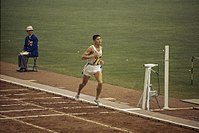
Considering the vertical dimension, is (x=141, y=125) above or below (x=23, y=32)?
below

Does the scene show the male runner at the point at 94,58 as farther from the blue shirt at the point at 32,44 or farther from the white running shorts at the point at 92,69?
the blue shirt at the point at 32,44

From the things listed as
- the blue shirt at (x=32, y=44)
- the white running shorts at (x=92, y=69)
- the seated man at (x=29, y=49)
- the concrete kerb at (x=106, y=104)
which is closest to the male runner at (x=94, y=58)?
the white running shorts at (x=92, y=69)

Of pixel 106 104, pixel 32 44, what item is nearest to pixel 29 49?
pixel 32 44

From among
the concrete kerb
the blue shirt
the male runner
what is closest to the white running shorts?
the male runner

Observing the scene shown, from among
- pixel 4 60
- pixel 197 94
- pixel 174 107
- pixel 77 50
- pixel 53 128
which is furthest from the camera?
pixel 77 50

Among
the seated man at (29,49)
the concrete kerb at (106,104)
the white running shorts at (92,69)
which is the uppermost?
the seated man at (29,49)

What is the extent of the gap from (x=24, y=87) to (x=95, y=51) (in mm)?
4582

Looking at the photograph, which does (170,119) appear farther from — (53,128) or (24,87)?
(24,87)

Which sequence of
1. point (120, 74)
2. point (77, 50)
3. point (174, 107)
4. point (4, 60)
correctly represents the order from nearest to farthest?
point (174, 107) → point (120, 74) → point (4, 60) → point (77, 50)

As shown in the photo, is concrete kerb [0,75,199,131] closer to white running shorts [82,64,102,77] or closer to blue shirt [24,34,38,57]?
white running shorts [82,64,102,77]

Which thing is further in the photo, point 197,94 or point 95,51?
point 197,94

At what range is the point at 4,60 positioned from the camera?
118 ft

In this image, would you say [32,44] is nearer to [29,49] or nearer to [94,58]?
[29,49]

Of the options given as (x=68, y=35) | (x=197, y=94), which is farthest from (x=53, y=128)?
(x=68, y=35)
